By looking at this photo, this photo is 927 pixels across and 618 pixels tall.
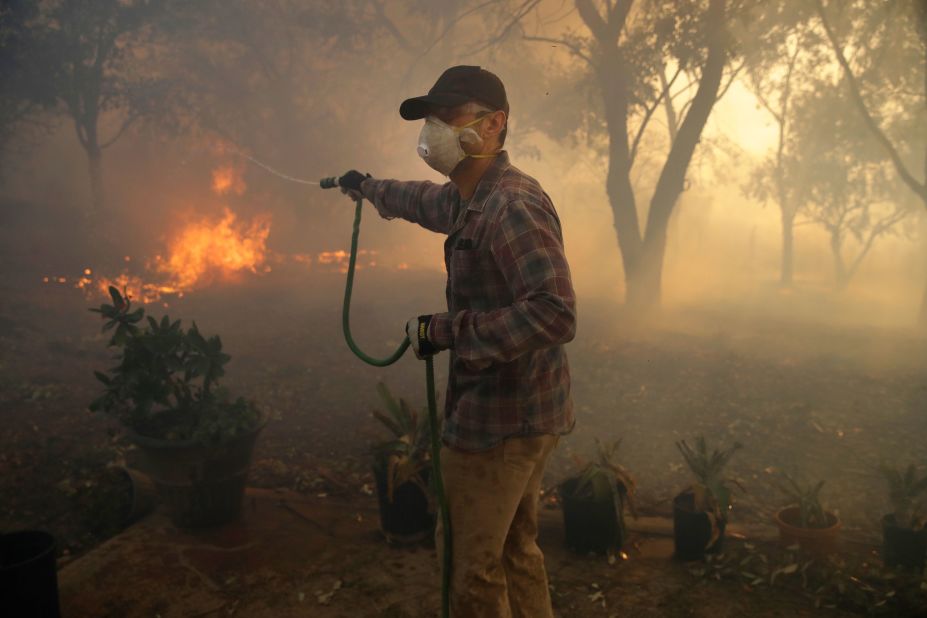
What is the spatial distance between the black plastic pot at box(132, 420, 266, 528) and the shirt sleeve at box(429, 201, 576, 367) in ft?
11.0

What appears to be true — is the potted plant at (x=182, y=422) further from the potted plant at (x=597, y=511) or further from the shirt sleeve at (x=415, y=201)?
the potted plant at (x=597, y=511)

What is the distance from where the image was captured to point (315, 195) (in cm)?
2433

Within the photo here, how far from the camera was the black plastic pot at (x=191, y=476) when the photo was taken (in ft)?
17.6

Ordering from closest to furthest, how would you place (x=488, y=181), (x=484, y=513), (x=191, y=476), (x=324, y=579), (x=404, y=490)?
1. (x=484, y=513)
2. (x=488, y=181)
3. (x=324, y=579)
4. (x=404, y=490)
5. (x=191, y=476)

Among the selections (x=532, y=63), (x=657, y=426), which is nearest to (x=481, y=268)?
(x=657, y=426)

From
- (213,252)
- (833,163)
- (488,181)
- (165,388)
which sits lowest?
(165,388)

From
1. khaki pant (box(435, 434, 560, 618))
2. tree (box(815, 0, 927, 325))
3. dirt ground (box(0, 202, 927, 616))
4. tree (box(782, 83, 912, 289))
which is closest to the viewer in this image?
khaki pant (box(435, 434, 560, 618))

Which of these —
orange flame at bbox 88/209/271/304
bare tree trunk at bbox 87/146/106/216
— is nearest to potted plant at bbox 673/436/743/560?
orange flame at bbox 88/209/271/304

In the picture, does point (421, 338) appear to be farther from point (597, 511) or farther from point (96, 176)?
point (96, 176)

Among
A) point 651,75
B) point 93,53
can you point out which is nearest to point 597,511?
point 651,75

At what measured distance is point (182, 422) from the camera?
573 centimetres

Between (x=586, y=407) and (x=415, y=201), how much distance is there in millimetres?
6485

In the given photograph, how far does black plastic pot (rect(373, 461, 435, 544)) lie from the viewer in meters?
5.28

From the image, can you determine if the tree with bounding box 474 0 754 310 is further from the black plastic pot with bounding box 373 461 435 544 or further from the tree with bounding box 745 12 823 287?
the black plastic pot with bounding box 373 461 435 544
